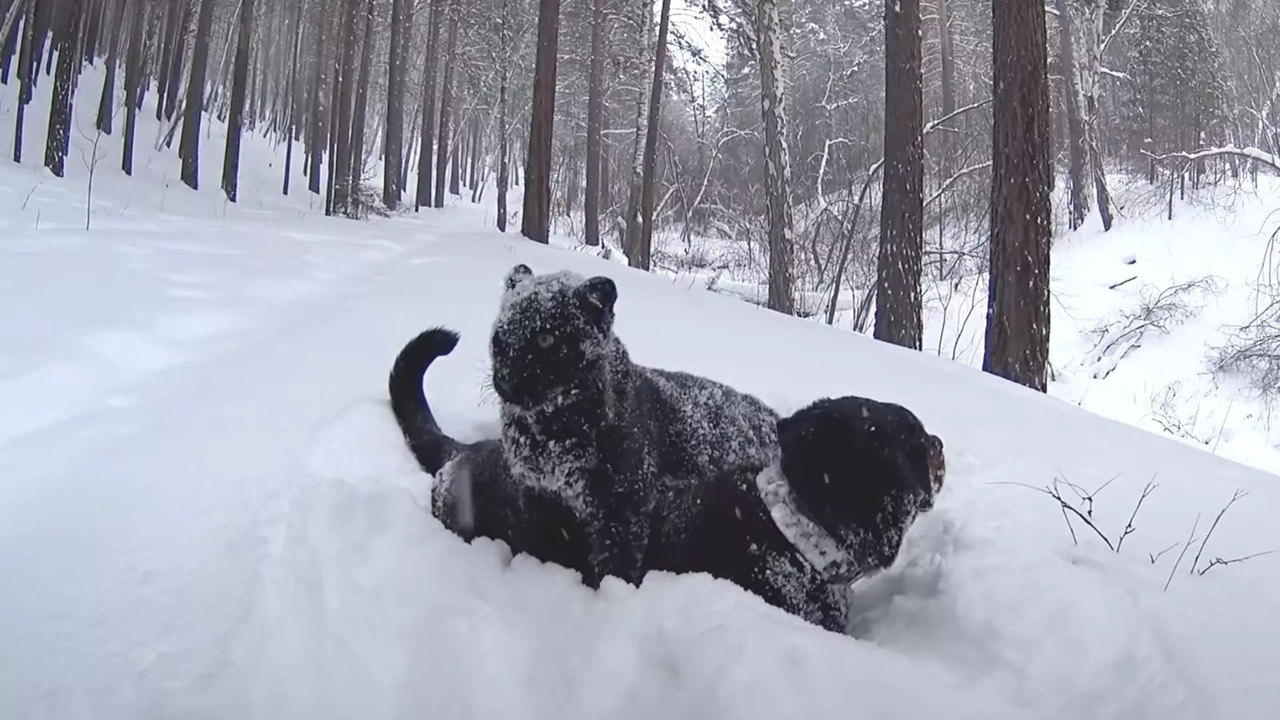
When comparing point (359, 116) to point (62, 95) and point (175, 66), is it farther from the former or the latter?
point (62, 95)

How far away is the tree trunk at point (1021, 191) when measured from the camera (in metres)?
6.25

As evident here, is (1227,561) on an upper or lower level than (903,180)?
lower

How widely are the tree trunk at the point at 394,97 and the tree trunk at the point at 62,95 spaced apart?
865 cm

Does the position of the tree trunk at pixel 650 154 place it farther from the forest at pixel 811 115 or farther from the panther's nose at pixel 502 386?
the panther's nose at pixel 502 386

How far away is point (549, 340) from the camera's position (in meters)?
2.21

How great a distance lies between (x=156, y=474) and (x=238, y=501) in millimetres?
302

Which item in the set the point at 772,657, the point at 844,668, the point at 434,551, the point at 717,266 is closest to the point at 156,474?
the point at 434,551

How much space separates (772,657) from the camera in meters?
1.74

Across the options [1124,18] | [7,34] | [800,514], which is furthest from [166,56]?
[800,514]

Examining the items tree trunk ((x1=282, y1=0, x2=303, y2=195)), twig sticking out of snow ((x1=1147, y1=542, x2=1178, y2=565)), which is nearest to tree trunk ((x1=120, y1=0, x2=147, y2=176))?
tree trunk ((x1=282, y1=0, x2=303, y2=195))

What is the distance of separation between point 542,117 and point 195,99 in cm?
1000

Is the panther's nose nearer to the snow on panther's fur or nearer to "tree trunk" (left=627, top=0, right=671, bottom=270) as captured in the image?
the snow on panther's fur

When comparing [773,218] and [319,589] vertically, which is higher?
[773,218]

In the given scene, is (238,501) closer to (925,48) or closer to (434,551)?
(434,551)
